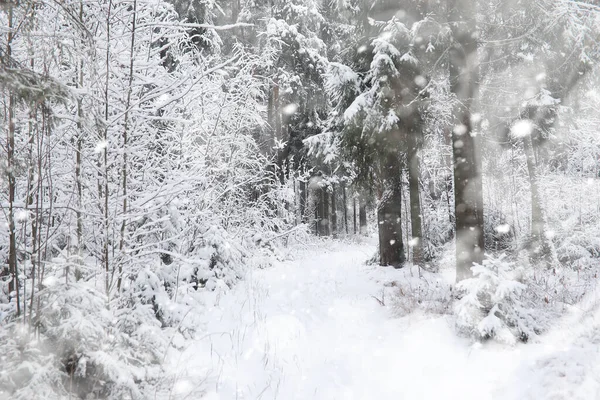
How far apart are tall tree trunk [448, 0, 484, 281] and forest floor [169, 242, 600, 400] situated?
1.78 m

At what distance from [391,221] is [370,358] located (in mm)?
5670

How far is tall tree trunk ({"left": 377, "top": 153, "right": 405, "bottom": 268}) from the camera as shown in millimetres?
9625

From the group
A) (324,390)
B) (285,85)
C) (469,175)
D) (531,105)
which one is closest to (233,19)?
(285,85)

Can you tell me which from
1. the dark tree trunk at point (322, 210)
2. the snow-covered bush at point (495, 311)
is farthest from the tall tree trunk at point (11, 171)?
the dark tree trunk at point (322, 210)

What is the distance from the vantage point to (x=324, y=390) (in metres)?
3.76

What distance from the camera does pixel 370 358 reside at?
14.9 ft

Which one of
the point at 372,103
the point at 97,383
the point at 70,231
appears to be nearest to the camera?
the point at 97,383

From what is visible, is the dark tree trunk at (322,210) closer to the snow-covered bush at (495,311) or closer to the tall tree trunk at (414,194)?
the tall tree trunk at (414,194)

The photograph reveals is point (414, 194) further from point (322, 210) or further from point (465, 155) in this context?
point (322, 210)

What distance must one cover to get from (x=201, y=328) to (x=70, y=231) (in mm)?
1802

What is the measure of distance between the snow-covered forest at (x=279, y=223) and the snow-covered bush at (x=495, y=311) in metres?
0.03

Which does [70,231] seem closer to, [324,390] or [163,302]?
[163,302]

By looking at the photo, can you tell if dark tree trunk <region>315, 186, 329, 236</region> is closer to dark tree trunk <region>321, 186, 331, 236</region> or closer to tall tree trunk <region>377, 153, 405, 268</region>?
dark tree trunk <region>321, 186, 331, 236</region>

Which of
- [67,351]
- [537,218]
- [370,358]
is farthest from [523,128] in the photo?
[67,351]
